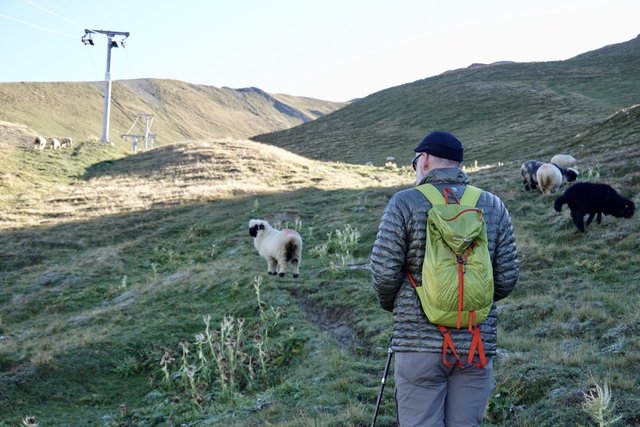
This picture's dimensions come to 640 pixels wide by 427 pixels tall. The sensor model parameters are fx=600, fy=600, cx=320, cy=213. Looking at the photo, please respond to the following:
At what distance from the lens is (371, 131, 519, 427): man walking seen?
3.91m

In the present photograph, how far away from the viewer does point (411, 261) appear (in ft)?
13.4

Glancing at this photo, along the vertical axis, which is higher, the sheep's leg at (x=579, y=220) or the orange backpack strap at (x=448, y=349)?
the sheep's leg at (x=579, y=220)

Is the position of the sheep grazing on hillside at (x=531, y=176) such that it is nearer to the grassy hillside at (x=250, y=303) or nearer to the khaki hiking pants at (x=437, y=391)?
the grassy hillside at (x=250, y=303)

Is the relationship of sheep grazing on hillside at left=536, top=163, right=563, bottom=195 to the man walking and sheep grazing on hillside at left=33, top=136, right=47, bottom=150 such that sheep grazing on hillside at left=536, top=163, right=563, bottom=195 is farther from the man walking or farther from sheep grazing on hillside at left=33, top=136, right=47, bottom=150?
sheep grazing on hillside at left=33, top=136, right=47, bottom=150

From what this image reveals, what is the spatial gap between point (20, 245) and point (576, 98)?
6397 centimetres

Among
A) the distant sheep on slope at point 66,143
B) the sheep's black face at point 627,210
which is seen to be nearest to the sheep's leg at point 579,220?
the sheep's black face at point 627,210

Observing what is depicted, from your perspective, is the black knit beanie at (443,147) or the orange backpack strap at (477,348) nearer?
the orange backpack strap at (477,348)

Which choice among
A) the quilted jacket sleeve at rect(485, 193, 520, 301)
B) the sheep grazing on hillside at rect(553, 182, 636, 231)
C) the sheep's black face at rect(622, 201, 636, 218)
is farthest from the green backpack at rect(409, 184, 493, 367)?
the sheep's black face at rect(622, 201, 636, 218)

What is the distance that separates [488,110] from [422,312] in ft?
245

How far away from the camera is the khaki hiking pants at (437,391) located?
3.89 meters

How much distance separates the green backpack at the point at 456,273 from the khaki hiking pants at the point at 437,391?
140 mm

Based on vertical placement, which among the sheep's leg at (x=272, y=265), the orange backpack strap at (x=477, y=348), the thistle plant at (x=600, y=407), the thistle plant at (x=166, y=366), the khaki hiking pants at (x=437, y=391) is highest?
the orange backpack strap at (x=477, y=348)

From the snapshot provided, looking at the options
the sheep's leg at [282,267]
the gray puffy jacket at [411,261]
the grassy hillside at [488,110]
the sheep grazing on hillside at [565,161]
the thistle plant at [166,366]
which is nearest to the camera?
the gray puffy jacket at [411,261]

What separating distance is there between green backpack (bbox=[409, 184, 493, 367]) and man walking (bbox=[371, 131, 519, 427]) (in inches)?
3.7
